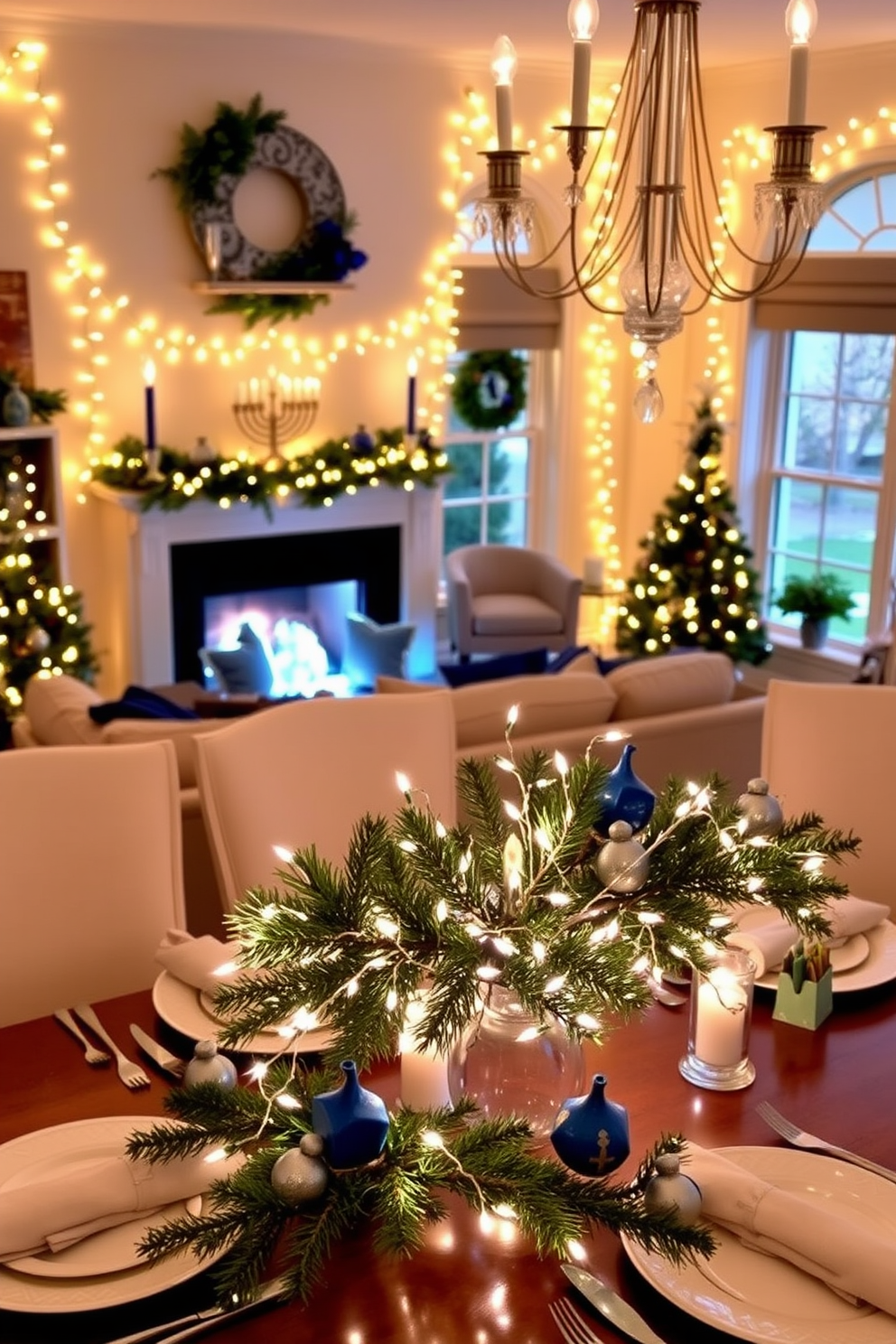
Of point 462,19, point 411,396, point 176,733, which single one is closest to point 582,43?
point 176,733

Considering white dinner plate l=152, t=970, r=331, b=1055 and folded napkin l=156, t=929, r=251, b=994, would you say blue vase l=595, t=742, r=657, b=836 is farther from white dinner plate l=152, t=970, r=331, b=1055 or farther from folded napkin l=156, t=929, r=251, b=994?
folded napkin l=156, t=929, r=251, b=994

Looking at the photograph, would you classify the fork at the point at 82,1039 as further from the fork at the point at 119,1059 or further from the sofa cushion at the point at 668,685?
the sofa cushion at the point at 668,685

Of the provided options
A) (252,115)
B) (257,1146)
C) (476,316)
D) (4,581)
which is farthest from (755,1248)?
(476,316)

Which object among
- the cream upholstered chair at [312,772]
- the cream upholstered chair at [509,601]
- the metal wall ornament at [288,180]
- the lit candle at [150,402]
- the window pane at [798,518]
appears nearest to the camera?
the cream upholstered chair at [312,772]

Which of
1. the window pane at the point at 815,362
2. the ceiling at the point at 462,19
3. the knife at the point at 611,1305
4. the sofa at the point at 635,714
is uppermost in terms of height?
the ceiling at the point at 462,19

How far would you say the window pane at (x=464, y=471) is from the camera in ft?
22.6

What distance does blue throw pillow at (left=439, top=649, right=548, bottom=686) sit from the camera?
12.4ft

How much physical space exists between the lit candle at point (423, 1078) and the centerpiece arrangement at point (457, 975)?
0.14 feet

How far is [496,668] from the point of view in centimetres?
383

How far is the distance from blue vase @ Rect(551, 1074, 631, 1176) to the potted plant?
16.9 feet

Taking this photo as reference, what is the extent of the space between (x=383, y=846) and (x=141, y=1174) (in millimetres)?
401

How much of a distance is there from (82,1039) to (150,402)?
13.4 feet

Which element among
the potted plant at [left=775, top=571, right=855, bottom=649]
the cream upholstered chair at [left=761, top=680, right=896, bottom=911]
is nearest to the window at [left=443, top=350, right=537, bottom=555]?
the potted plant at [left=775, top=571, right=855, bottom=649]

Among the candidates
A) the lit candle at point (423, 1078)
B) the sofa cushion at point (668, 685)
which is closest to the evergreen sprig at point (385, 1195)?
the lit candle at point (423, 1078)
